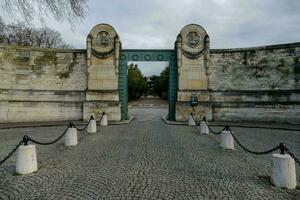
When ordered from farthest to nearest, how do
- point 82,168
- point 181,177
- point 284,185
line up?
point 82,168
point 181,177
point 284,185

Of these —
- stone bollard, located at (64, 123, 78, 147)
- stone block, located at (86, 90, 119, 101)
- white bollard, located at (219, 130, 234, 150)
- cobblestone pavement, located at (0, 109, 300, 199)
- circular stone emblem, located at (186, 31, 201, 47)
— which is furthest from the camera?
circular stone emblem, located at (186, 31, 201, 47)

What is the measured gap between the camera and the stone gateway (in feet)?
58.8

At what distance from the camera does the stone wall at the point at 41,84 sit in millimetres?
17922

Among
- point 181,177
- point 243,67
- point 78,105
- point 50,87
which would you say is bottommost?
point 181,177

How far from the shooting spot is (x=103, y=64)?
1880 centimetres

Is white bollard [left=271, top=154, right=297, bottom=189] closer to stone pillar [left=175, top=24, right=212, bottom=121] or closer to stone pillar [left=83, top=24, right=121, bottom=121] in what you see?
stone pillar [left=175, top=24, right=212, bottom=121]

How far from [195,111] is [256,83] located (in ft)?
14.1

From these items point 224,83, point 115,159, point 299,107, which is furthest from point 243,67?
point 115,159

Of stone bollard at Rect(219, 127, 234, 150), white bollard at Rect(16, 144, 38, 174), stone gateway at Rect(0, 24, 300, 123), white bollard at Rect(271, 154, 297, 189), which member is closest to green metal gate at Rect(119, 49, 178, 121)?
stone gateway at Rect(0, 24, 300, 123)

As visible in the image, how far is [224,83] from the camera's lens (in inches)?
741

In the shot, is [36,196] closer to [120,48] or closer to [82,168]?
[82,168]

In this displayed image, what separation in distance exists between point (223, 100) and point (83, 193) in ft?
49.6

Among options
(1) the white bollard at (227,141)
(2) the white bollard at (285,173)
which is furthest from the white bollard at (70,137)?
(2) the white bollard at (285,173)

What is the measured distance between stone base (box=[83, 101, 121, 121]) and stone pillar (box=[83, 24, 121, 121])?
19 cm
